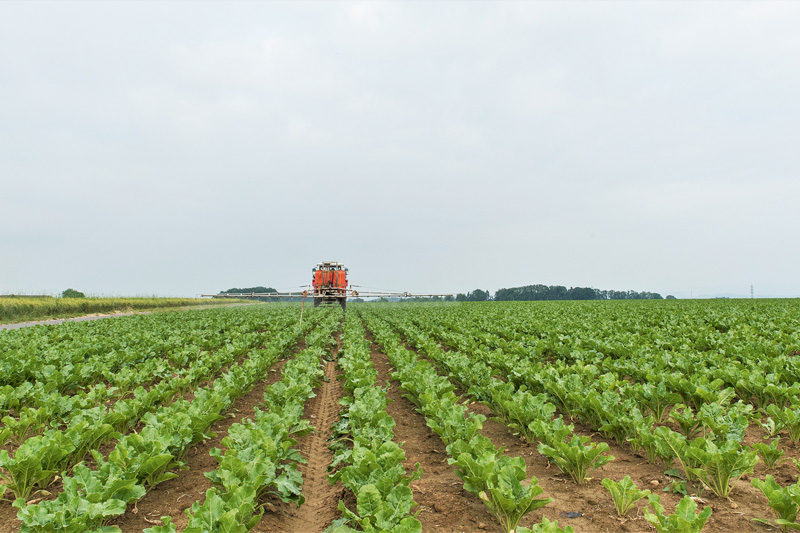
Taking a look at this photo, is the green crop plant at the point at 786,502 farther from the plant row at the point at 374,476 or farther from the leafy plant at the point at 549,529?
the plant row at the point at 374,476

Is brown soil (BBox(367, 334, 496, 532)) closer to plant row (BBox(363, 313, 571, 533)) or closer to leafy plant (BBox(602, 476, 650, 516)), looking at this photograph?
plant row (BBox(363, 313, 571, 533))

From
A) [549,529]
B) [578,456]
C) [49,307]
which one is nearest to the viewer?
[549,529]

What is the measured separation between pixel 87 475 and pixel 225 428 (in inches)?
116

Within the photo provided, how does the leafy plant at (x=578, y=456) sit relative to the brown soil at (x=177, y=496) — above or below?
above

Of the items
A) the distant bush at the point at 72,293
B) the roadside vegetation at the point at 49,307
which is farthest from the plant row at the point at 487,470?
the distant bush at the point at 72,293

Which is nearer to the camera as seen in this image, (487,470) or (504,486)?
(504,486)

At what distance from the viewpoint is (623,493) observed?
10.9 feet

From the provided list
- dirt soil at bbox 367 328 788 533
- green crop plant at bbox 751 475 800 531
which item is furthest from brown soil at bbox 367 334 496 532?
green crop plant at bbox 751 475 800 531

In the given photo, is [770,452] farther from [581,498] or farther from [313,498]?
[313,498]

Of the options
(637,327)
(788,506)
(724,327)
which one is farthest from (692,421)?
(724,327)

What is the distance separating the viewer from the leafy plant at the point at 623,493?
3299mm

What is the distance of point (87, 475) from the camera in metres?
3.16

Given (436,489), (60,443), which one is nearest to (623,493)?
(436,489)

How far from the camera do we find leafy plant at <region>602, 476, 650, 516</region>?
330 cm
